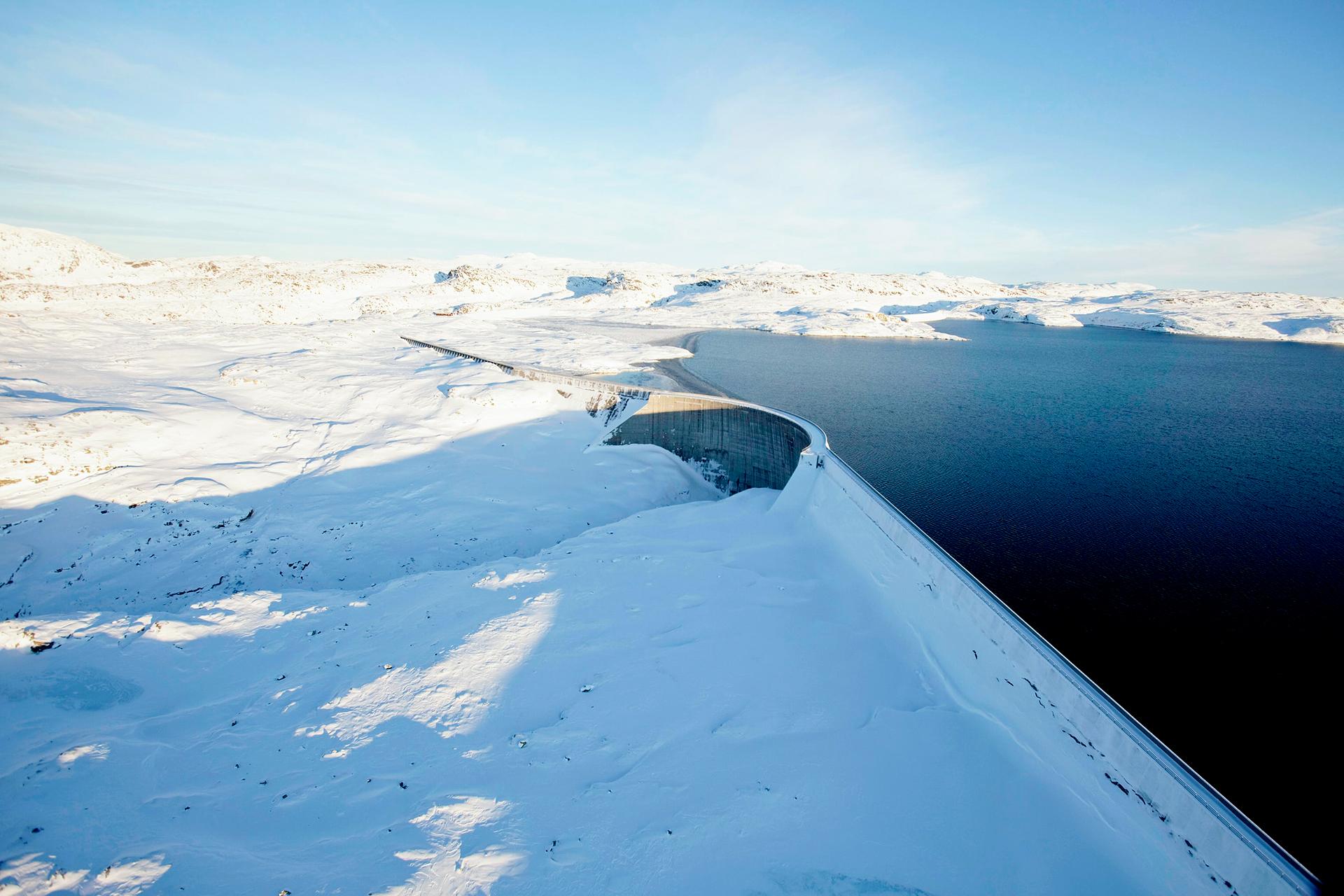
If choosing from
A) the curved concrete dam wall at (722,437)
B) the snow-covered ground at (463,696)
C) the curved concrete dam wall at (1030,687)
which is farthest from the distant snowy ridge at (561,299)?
the curved concrete dam wall at (1030,687)

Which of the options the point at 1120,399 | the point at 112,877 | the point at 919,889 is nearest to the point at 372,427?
the point at 112,877

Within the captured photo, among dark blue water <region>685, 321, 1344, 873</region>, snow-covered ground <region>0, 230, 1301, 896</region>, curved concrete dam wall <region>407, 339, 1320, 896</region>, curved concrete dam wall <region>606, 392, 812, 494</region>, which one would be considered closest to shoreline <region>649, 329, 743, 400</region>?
dark blue water <region>685, 321, 1344, 873</region>

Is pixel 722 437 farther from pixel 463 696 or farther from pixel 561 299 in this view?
pixel 561 299

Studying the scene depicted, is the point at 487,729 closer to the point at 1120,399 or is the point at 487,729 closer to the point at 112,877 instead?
the point at 112,877

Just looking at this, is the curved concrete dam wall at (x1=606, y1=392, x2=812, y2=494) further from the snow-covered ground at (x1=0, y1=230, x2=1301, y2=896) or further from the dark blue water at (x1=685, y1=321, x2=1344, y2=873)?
the dark blue water at (x1=685, y1=321, x2=1344, y2=873)

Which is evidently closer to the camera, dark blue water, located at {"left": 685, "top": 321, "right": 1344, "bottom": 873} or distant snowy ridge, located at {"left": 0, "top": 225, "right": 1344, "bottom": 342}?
dark blue water, located at {"left": 685, "top": 321, "right": 1344, "bottom": 873}
